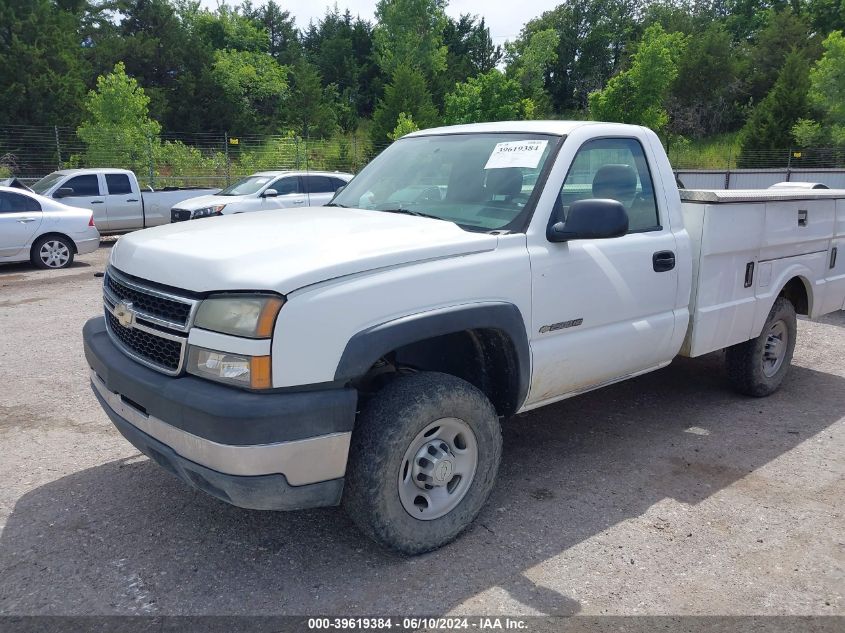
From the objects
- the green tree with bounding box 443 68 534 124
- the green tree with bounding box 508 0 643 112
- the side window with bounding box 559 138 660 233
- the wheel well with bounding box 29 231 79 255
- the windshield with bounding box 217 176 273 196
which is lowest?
the wheel well with bounding box 29 231 79 255

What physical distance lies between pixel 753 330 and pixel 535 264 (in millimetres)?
2463

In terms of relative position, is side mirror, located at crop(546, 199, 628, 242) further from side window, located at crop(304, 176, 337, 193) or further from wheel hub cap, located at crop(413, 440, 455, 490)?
side window, located at crop(304, 176, 337, 193)

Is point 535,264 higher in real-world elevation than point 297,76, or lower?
lower

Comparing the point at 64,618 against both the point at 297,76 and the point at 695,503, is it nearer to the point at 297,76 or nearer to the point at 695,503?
the point at 695,503

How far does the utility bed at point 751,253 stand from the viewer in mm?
4508

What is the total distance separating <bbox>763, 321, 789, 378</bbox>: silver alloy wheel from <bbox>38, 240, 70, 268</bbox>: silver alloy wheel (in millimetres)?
11652

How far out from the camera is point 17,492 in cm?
390

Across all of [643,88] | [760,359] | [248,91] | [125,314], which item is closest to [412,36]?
[248,91]

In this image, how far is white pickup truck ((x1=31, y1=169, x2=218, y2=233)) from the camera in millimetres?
15938

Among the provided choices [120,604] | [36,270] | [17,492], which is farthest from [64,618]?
[36,270]

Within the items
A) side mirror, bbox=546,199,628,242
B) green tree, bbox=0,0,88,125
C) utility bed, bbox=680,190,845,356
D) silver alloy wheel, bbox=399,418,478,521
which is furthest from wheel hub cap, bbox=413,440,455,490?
green tree, bbox=0,0,88,125

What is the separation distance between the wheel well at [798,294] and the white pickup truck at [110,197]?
578 inches

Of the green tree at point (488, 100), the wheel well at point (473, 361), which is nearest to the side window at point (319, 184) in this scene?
the wheel well at point (473, 361)

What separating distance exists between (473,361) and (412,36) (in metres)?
67.2
